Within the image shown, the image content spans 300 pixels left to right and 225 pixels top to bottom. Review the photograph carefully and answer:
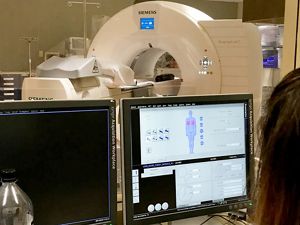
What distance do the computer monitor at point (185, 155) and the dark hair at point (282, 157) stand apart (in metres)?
0.54

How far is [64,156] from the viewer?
1158 mm

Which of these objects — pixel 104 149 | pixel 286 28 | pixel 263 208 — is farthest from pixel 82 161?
pixel 286 28

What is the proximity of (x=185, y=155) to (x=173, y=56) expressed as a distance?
1151mm

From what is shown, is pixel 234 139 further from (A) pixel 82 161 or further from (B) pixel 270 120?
(B) pixel 270 120

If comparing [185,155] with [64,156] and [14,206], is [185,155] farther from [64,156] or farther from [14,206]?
[14,206]

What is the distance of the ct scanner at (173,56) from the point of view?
6.74 ft

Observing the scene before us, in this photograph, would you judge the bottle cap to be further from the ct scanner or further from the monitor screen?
the monitor screen

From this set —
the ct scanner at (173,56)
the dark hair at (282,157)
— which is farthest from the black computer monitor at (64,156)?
the ct scanner at (173,56)

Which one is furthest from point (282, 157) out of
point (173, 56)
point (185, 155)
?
point (173, 56)

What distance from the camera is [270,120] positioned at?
73 centimetres

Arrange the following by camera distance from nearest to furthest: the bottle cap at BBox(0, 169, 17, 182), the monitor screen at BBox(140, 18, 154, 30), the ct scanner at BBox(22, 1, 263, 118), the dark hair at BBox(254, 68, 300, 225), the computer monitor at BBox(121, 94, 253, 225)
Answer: the dark hair at BBox(254, 68, 300, 225)
the bottle cap at BBox(0, 169, 17, 182)
the computer monitor at BBox(121, 94, 253, 225)
the ct scanner at BBox(22, 1, 263, 118)
the monitor screen at BBox(140, 18, 154, 30)

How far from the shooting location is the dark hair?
0.69m

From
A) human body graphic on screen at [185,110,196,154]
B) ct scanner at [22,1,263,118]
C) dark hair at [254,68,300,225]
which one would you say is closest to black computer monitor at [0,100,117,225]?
human body graphic on screen at [185,110,196,154]

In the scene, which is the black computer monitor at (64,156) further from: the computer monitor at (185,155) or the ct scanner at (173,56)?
the ct scanner at (173,56)
